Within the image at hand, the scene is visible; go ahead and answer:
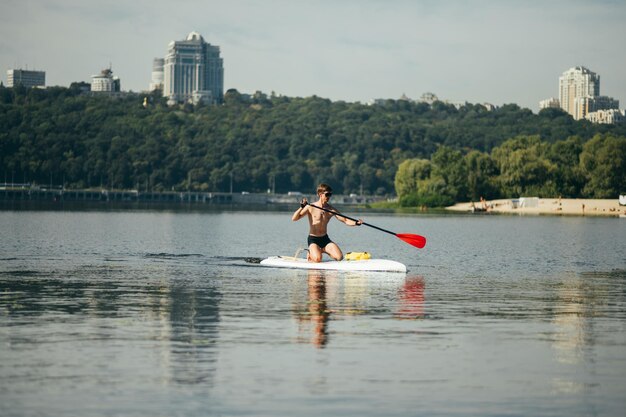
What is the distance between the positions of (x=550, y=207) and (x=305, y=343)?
159916 millimetres

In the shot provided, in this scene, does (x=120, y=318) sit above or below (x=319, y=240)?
below

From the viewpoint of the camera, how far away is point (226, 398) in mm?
15273

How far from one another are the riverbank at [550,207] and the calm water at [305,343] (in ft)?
441

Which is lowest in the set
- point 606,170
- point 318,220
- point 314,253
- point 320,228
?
point 314,253

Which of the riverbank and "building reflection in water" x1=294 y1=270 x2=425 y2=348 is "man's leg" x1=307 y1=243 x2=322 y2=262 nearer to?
"building reflection in water" x1=294 y1=270 x2=425 y2=348

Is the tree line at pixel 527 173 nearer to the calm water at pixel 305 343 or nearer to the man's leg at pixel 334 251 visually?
the calm water at pixel 305 343

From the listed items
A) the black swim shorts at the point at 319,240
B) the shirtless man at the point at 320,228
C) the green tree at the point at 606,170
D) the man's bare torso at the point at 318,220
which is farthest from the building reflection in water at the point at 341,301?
the green tree at the point at 606,170

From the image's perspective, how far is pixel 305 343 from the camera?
19906mm

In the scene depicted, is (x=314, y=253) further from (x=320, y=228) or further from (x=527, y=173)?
(x=527, y=173)

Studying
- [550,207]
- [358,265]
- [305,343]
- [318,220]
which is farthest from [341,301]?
[550,207]

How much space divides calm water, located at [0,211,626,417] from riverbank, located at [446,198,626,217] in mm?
134379

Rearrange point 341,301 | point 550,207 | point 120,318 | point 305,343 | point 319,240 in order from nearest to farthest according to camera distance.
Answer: point 305,343
point 120,318
point 341,301
point 319,240
point 550,207

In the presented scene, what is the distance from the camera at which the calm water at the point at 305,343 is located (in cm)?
1526

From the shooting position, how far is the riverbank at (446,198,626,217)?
169 m
